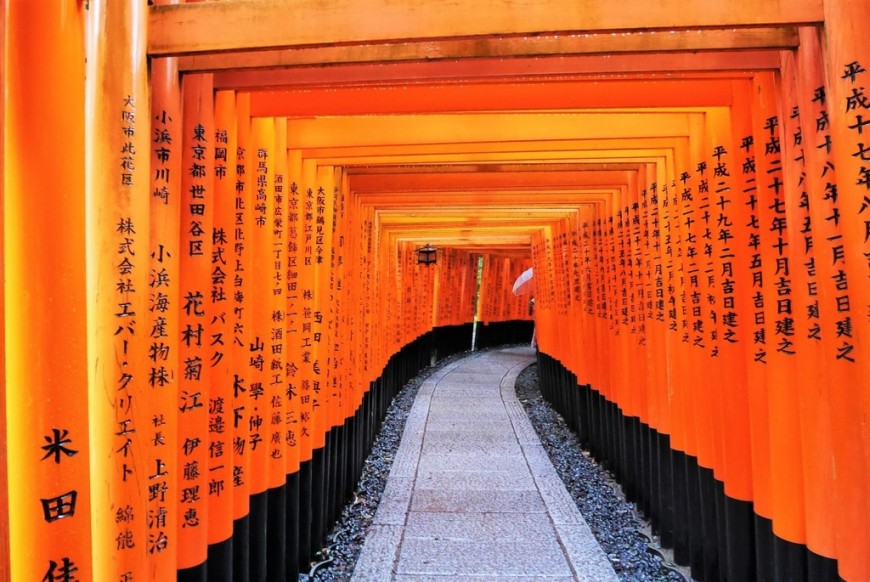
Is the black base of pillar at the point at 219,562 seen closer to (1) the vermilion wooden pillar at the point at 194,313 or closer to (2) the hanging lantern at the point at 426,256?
(1) the vermilion wooden pillar at the point at 194,313

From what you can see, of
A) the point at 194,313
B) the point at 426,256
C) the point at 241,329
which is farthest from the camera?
the point at 426,256

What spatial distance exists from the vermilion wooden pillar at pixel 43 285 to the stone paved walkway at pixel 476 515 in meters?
3.14

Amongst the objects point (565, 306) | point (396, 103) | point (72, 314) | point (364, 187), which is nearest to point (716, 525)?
point (396, 103)

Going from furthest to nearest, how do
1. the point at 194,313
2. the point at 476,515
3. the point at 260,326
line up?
the point at 476,515
the point at 260,326
the point at 194,313

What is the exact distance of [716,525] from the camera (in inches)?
160

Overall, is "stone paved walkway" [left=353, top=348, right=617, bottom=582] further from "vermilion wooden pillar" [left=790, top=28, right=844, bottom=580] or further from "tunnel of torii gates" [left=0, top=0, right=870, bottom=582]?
"vermilion wooden pillar" [left=790, top=28, right=844, bottom=580]

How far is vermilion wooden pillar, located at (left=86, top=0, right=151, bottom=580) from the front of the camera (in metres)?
2.11

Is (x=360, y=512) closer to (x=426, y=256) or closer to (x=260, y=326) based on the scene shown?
(x=260, y=326)

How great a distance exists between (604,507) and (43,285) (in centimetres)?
581

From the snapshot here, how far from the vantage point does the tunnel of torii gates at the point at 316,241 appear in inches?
70.5

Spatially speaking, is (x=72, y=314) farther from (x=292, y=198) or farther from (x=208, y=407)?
(x=292, y=198)

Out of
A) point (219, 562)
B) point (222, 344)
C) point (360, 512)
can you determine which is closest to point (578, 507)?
point (360, 512)

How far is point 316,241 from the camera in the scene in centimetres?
472

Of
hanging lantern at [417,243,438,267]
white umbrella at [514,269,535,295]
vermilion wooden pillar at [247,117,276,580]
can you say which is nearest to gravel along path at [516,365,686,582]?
vermilion wooden pillar at [247,117,276,580]
